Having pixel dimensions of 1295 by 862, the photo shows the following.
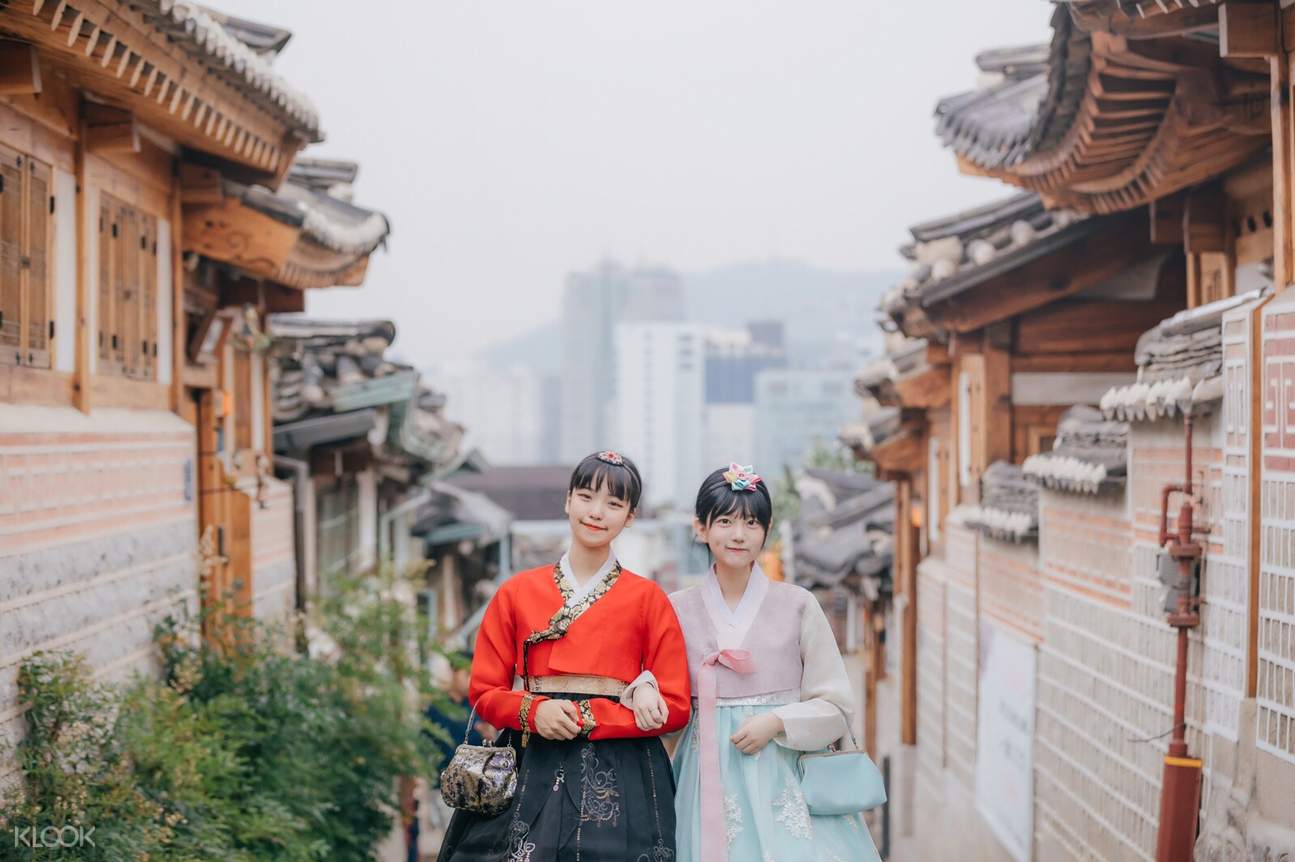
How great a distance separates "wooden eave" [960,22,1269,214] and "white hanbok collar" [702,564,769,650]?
2.94 meters

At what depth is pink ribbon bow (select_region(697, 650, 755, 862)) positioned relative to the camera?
18.5 ft

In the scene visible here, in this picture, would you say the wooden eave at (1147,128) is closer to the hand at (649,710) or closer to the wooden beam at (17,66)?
the hand at (649,710)

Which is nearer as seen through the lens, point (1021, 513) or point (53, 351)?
point (53, 351)

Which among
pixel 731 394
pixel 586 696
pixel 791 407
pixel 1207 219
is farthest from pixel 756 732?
pixel 731 394

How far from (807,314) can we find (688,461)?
61.0m

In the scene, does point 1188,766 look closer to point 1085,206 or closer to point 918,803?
point 1085,206

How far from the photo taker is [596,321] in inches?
6865

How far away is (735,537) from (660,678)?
626 millimetres

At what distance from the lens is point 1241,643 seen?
625cm

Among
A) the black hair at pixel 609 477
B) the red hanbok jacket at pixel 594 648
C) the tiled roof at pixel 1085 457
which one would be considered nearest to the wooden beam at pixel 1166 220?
the tiled roof at pixel 1085 457

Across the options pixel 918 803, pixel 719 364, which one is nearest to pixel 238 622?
pixel 918 803

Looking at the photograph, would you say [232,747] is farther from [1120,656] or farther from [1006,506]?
[1006,506]

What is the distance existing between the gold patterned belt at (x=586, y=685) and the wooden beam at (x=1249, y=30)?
3.65m

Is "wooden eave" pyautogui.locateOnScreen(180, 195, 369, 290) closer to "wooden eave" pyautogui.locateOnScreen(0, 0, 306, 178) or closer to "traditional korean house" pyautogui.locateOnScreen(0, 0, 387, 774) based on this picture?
"traditional korean house" pyautogui.locateOnScreen(0, 0, 387, 774)
